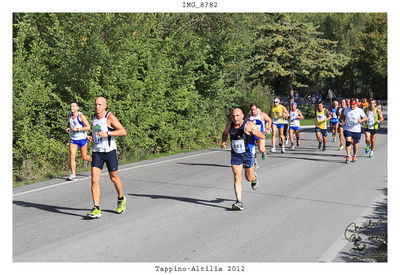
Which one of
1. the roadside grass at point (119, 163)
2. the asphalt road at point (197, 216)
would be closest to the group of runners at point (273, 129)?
the asphalt road at point (197, 216)

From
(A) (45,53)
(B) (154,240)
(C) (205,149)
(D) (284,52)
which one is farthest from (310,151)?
(D) (284,52)

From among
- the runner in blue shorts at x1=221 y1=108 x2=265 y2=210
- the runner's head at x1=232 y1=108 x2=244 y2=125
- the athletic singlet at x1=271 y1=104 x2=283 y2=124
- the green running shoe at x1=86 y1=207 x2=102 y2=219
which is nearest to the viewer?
the green running shoe at x1=86 y1=207 x2=102 y2=219

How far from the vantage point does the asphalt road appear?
235 inches

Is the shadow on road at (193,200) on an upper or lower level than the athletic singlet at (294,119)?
lower

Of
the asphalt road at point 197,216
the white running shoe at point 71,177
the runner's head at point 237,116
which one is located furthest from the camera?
the white running shoe at point 71,177

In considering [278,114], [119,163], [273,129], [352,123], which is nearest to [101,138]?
[119,163]

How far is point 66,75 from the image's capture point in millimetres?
13969

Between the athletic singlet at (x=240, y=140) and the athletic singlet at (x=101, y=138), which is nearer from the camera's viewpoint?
the athletic singlet at (x=101, y=138)

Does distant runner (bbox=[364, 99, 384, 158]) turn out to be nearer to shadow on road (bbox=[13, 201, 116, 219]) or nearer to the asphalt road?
the asphalt road

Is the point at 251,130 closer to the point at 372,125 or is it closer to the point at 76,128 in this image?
the point at 76,128

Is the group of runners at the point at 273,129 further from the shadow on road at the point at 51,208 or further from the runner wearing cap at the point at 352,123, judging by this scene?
the shadow on road at the point at 51,208

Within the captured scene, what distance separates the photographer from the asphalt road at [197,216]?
5.97 m

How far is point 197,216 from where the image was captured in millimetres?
7828

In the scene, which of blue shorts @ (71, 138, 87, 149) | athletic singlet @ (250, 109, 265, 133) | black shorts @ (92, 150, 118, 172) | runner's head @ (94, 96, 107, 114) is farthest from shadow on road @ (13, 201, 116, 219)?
athletic singlet @ (250, 109, 265, 133)
